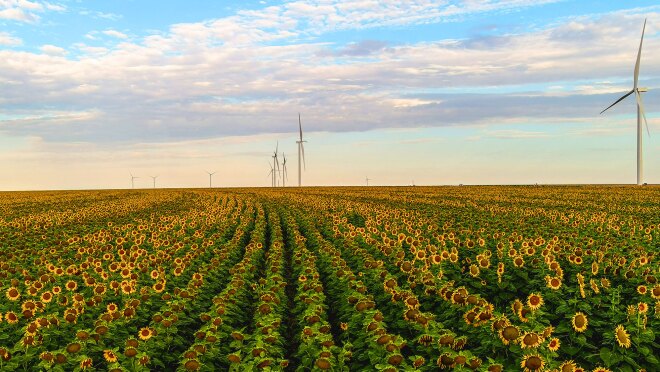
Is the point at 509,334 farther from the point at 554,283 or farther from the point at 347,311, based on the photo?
the point at 347,311

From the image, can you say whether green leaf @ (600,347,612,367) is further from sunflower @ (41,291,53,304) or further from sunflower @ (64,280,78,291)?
sunflower @ (64,280,78,291)

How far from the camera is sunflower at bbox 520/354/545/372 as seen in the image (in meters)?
7.08

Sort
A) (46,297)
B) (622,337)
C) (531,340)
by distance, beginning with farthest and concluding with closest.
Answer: (46,297) → (622,337) → (531,340)

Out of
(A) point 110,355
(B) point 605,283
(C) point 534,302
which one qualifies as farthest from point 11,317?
(B) point 605,283

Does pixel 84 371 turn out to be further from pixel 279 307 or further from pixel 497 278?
pixel 497 278

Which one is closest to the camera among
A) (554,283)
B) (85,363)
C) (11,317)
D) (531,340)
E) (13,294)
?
(531,340)

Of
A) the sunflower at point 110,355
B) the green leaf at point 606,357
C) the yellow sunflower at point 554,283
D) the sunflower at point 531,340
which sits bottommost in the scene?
the green leaf at point 606,357

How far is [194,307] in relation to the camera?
1220 centimetres

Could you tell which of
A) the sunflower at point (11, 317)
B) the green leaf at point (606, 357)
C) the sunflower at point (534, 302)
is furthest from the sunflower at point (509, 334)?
the sunflower at point (11, 317)

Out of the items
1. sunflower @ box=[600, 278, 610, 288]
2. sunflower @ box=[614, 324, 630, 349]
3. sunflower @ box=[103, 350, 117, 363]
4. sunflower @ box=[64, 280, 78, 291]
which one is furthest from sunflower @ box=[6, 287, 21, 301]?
sunflower @ box=[600, 278, 610, 288]

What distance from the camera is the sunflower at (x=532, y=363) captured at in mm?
7082

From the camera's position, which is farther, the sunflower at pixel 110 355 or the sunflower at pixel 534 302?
the sunflower at pixel 534 302

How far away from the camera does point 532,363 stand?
23.3 feet

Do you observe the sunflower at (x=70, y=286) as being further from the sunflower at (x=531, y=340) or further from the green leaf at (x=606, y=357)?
the green leaf at (x=606, y=357)
